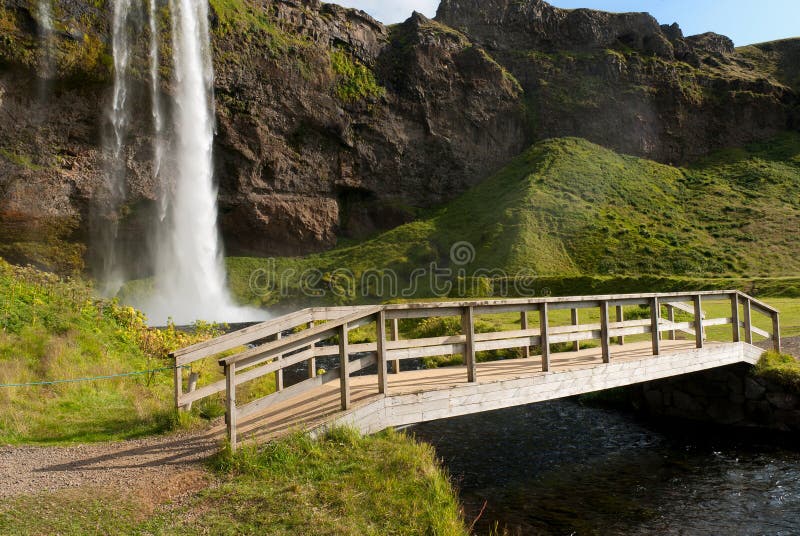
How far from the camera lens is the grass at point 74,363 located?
9094mm

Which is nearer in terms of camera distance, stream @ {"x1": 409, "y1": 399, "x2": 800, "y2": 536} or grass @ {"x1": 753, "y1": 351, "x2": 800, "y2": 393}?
stream @ {"x1": 409, "y1": 399, "x2": 800, "y2": 536}

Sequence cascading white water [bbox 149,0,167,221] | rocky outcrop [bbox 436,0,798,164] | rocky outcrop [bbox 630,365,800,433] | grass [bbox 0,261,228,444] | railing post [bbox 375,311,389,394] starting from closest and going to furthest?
1. railing post [bbox 375,311,389,394]
2. grass [bbox 0,261,228,444]
3. rocky outcrop [bbox 630,365,800,433]
4. cascading white water [bbox 149,0,167,221]
5. rocky outcrop [bbox 436,0,798,164]

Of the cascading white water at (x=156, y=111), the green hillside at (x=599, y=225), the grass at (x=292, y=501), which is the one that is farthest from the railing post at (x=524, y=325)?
the cascading white water at (x=156, y=111)

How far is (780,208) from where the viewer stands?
5853 centimetres

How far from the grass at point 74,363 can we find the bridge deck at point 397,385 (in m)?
1.88

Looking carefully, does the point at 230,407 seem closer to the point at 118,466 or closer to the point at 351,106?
the point at 118,466

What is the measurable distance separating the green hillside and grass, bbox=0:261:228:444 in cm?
3886

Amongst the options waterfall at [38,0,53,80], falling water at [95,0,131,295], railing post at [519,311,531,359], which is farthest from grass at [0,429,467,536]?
waterfall at [38,0,53,80]

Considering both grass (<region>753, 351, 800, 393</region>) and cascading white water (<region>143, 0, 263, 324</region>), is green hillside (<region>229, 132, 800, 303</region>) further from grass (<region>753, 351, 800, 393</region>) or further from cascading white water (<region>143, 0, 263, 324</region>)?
grass (<region>753, 351, 800, 393</region>)

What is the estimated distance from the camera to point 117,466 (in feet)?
22.9

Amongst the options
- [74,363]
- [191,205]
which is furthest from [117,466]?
[191,205]

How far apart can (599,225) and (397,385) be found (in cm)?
5124

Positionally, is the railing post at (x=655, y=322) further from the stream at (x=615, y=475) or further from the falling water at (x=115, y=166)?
the falling water at (x=115, y=166)

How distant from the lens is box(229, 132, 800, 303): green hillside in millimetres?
50875
